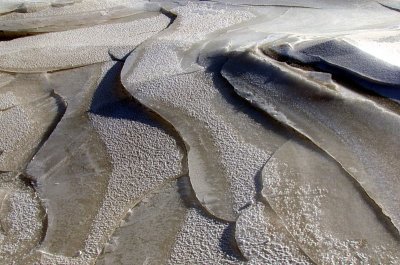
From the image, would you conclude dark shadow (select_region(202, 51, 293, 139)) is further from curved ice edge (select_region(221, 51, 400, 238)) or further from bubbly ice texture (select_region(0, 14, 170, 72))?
bubbly ice texture (select_region(0, 14, 170, 72))

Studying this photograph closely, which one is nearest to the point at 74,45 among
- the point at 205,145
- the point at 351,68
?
the point at 205,145

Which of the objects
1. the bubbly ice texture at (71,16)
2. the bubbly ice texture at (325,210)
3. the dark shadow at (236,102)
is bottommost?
the bubbly ice texture at (325,210)

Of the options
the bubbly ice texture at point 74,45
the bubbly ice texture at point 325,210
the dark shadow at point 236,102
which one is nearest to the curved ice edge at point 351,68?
the dark shadow at point 236,102

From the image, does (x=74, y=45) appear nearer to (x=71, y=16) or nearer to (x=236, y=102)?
(x=71, y=16)

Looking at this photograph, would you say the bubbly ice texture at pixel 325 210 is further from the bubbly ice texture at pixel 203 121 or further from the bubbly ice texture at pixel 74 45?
the bubbly ice texture at pixel 74 45

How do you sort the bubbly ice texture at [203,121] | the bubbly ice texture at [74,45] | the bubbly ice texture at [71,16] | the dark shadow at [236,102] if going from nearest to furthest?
the bubbly ice texture at [203,121]
the dark shadow at [236,102]
the bubbly ice texture at [74,45]
the bubbly ice texture at [71,16]

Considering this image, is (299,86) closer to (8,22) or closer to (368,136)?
(368,136)

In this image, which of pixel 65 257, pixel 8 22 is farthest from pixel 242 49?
pixel 8 22

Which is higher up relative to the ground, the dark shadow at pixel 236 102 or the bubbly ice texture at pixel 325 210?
the dark shadow at pixel 236 102
